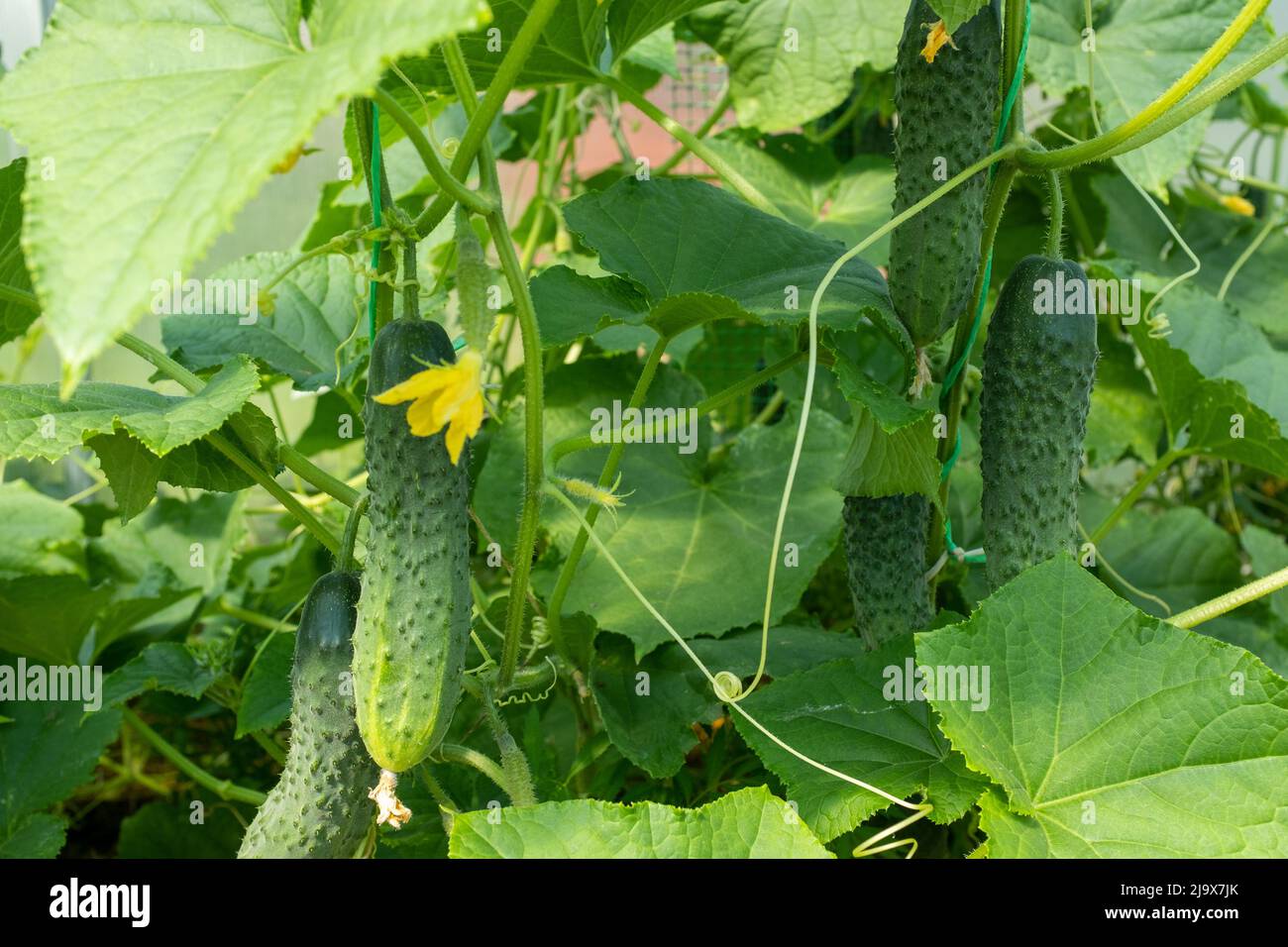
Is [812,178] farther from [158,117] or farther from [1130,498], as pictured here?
[158,117]

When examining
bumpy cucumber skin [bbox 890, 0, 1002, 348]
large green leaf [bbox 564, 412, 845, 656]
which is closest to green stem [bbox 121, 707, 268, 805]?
large green leaf [bbox 564, 412, 845, 656]

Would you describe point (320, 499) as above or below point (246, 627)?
above

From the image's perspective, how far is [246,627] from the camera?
5.72 ft

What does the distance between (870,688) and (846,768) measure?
0.11 meters

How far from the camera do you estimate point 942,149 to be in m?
1.05

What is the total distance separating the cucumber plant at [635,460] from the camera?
2.69 ft

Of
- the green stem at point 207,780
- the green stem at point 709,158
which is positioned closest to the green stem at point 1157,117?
the green stem at point 709,158

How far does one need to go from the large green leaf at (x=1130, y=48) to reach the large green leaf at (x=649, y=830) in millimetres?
1227

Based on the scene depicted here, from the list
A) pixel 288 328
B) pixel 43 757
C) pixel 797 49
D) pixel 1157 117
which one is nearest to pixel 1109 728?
pixel 1157 117

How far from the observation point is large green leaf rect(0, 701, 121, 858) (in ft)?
4.58

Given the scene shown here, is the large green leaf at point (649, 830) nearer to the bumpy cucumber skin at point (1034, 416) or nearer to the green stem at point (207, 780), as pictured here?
the bumpy cucumber skin at point (1034, 416)

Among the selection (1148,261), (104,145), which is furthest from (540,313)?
(1148,261)

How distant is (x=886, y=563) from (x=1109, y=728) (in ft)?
0.91
